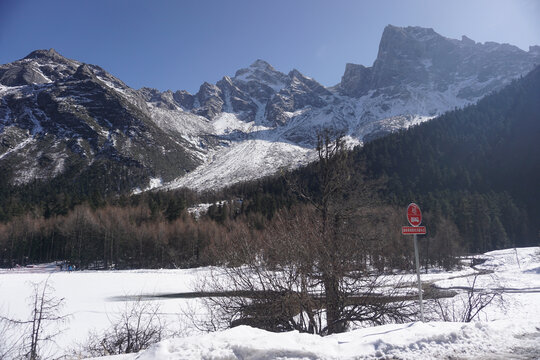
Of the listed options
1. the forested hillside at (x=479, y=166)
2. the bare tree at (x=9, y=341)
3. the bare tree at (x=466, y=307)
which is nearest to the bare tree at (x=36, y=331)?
the bare tree at (x=9, y=341)

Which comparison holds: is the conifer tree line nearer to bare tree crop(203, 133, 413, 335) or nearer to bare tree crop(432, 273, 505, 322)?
bare tree crop(203, 133, 413, 335)

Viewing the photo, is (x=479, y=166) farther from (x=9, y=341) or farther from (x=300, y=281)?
(x=9, y=341)

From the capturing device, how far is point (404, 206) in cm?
7062

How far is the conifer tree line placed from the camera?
5916 cm

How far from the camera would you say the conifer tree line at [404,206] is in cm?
5916

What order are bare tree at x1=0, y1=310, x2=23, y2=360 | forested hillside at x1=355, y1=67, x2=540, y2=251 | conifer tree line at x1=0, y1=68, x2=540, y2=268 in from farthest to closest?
forested hillside at x1=355, y1=67, x2=540, y2=251
conifer tree line at x1=0, y1=68, x2=540, y2=268
bare tree at x1=0, y1=310, x2=23, y2=360

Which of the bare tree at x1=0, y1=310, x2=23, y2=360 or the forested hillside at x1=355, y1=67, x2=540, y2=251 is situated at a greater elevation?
the forested hillside at x1=355, y1=67, x2=540, y2=251

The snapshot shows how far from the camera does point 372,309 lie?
8766mm

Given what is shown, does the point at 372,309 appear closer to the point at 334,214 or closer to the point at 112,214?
the point at 334,214

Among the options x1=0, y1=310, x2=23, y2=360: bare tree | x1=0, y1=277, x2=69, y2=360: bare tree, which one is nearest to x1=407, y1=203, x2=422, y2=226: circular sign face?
x1=0, y1=277, x2=69, y2=360: bare tree

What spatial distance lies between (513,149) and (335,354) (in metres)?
132

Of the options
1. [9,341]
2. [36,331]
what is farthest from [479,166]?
[9,341]

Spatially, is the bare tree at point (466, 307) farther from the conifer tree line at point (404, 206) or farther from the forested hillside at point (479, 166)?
the forested hillside at point (479, 166)

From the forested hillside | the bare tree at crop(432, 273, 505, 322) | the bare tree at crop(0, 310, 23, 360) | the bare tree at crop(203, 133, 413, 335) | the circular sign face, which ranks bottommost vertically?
the bare tree at crop(0, 310, 23, 360)
